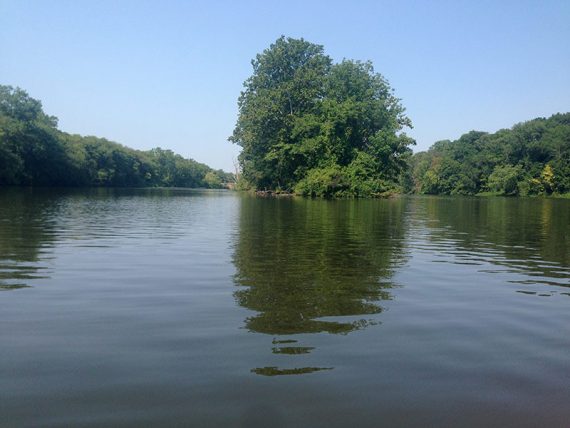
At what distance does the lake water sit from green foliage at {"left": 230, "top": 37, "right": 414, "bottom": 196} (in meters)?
56.8

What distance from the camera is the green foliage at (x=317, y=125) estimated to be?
69875 mm

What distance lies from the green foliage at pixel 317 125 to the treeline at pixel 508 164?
1971 inches

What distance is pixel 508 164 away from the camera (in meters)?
123

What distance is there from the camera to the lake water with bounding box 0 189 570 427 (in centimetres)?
406

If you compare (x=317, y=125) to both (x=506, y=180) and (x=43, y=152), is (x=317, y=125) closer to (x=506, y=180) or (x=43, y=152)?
(x=43, y=152)

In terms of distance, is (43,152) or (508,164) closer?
(43,152)

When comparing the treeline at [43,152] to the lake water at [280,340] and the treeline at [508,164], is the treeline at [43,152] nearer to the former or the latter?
the lake water at [280,340]

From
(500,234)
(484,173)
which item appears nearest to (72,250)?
(500,234)

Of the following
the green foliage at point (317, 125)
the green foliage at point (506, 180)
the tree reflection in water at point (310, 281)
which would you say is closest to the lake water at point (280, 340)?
the tree reflection in water at point (310, 281)

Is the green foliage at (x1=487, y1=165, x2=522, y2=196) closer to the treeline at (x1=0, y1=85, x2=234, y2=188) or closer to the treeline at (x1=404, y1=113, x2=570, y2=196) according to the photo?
the treeline at (x1=404, y1=113, x2=570, y2=196)

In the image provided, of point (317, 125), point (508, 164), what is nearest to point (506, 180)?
point (508, 164)

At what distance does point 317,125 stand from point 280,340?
6553cm

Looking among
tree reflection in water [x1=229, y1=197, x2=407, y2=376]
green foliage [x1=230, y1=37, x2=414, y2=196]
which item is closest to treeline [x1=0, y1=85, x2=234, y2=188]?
green foliage [x1=230, y1=37, x2=414, y2=196]

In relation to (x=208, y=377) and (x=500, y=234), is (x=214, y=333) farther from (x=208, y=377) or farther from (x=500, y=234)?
(x=500, y=234)
